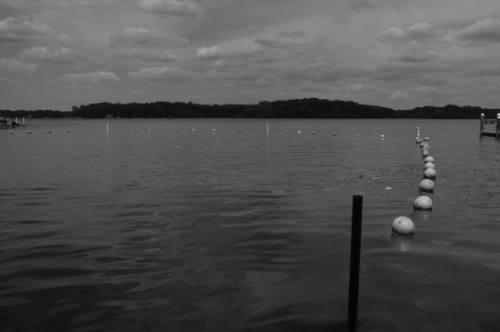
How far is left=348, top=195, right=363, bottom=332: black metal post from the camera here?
783cm

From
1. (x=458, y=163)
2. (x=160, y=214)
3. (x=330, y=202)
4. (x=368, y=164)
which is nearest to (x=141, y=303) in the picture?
(x=160, y=214)

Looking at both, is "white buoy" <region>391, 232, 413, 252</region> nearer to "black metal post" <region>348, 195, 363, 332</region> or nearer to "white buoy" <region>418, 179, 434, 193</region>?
"black metal post" <region>348, 195, 363, 332</region>

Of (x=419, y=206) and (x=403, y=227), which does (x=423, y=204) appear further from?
(x=403, y=227)

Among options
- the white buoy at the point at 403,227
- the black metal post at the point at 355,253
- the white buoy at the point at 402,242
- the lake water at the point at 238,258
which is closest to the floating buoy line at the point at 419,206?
the white buoy at the point at 403,227

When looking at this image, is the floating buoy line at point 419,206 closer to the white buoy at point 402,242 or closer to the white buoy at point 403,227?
the white buoy at point 403,227

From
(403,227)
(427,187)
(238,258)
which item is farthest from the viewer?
(427,187)

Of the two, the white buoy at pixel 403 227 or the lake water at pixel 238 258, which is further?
the white buoy at pixel 403 227

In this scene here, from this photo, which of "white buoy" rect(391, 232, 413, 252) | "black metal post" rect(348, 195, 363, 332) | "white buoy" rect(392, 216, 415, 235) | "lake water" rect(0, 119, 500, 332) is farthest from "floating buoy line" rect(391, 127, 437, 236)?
"black metal post" rect(348, 195, 363, 332)

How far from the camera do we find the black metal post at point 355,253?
783 cm

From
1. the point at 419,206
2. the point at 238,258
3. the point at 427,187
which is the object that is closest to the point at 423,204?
the point at 419,206

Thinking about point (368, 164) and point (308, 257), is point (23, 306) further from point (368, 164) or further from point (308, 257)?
point (368, 164)

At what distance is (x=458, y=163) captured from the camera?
36.8 metres

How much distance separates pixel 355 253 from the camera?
8.02 metres

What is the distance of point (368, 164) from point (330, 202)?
16.8 m
